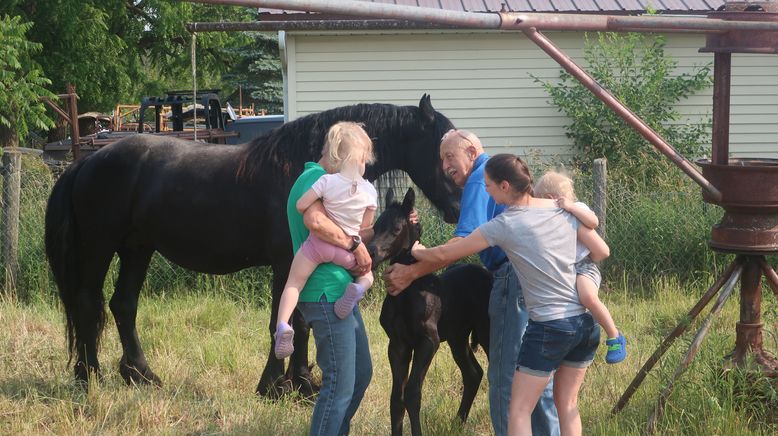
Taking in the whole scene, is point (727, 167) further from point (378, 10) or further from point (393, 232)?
point (378, 10)

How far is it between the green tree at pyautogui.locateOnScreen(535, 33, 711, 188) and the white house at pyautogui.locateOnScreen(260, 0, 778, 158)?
1.12 ft

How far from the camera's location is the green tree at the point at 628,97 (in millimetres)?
12273

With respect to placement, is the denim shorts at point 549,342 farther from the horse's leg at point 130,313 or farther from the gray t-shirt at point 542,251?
the horse's leg at point 130,313

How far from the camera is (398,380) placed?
4.31m

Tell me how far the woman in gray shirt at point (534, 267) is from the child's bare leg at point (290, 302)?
0.71m

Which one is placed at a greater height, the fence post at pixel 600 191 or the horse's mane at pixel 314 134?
the horse's mane at pixel 314 134

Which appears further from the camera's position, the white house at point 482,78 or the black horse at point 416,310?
the white house at point 482,78

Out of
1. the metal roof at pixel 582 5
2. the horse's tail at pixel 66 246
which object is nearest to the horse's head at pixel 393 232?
the horse's tail at pixel 66 246

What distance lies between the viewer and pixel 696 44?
13.3m

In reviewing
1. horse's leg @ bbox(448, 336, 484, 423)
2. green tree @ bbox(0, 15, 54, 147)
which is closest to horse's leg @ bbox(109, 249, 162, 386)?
horse's leg @ bbox(448, 336, 484, 423)

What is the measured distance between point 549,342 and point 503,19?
1.42 metres

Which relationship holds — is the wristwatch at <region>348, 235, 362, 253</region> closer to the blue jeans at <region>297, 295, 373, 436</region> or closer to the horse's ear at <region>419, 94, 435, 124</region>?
the blue jeans at <region>297, 295, 373, 436</region>

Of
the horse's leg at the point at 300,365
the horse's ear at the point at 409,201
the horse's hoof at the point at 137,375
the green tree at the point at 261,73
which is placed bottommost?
the horse's hoof at the point at 137,375

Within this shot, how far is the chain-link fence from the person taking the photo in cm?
812
